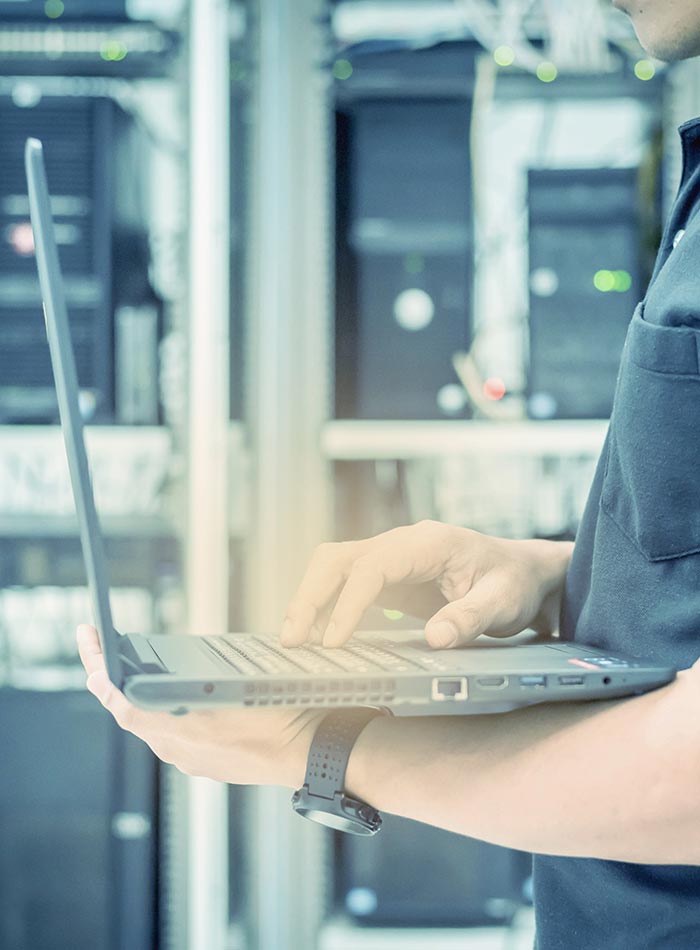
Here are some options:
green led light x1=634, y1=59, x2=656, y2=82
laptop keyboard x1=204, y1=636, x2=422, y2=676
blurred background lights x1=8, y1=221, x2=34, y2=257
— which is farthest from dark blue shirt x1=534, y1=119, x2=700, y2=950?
blurred background lights x1=8, y1=221, x2=34, y2=257

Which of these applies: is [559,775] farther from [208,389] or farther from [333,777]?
[208,389]

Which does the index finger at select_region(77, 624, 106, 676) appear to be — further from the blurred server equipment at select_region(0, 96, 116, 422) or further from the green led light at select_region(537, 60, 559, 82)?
the green led light at select_region(537, 60, 559, 82)

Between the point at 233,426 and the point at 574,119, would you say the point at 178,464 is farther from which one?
the point at 574,119

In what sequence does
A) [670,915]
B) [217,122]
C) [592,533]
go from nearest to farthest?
1. [670,915]
2. [592,533]
3. [217,122]

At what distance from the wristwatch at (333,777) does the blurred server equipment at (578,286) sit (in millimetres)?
984

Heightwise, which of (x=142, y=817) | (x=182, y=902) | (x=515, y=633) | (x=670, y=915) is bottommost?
(x=182, y=902)

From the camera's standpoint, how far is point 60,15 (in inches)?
59.4

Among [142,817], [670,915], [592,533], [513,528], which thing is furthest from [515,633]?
[142,817]

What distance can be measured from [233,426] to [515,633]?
860 millimetres

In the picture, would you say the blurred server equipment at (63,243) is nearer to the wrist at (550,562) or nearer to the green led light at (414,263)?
the green led light at (414,263)

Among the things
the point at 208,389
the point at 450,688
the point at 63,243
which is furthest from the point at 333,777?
the point at 63,243

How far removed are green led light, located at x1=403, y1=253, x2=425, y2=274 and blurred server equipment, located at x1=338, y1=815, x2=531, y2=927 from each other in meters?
0.79

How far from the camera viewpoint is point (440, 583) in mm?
764

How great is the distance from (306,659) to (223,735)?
2.5 inches
